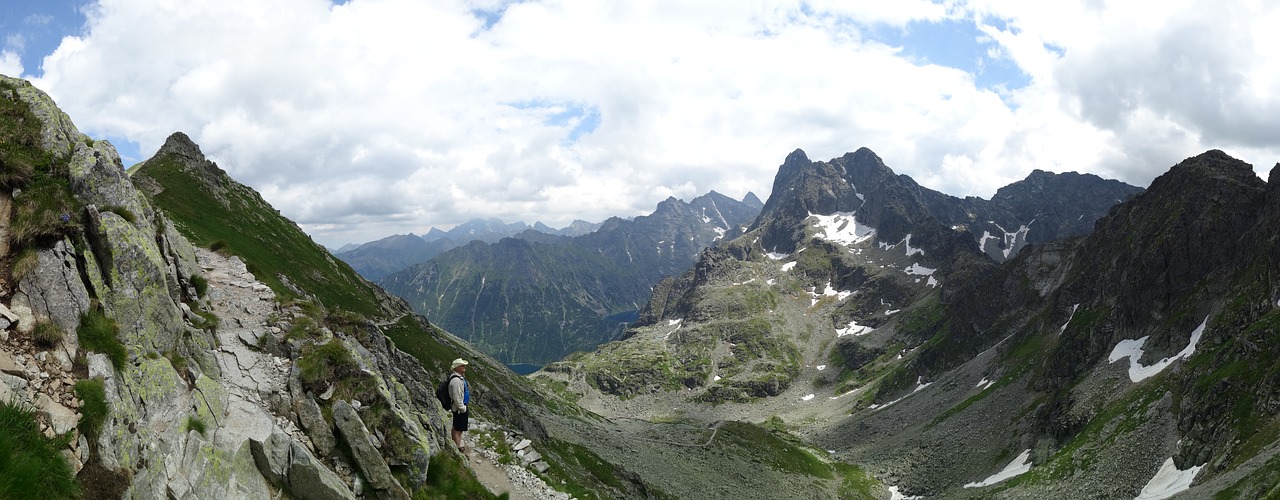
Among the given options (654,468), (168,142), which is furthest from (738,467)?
(168,142)

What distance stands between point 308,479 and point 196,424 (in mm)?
3247

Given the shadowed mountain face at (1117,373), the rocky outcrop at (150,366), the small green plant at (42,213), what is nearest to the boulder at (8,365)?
the rocky outcrop at (150,366)

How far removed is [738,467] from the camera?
9106 cm

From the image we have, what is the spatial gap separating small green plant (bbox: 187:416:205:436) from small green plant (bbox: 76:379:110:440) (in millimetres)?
2641

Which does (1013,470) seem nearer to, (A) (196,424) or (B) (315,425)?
(B) (315,425)

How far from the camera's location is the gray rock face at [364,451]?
763 inches

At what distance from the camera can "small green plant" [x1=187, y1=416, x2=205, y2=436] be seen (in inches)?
611

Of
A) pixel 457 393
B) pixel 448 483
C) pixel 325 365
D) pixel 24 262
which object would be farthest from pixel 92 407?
pixel 448 483

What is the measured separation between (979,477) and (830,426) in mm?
74152

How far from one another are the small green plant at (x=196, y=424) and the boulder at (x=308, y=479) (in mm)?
2272

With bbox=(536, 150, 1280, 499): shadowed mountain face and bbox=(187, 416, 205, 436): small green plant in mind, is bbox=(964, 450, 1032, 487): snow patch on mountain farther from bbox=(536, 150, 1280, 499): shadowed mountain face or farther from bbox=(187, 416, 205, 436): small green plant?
bbox=(187, 416, 205, 436): small green plant

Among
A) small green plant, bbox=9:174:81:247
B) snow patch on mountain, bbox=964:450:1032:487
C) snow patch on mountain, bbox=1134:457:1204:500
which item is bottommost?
snow patch on mountain, bbox=964:450:1032:487

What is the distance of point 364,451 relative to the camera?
19625mm

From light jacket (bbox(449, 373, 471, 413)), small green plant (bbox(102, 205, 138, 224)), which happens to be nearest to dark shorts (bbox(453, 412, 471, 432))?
light jacket (bbox(449, 373, 471, 413))
